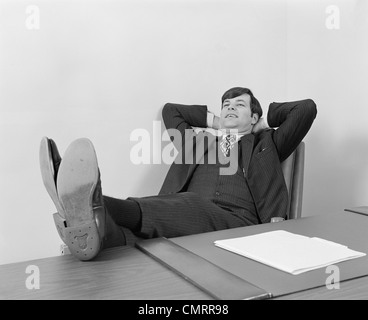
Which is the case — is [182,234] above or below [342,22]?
below

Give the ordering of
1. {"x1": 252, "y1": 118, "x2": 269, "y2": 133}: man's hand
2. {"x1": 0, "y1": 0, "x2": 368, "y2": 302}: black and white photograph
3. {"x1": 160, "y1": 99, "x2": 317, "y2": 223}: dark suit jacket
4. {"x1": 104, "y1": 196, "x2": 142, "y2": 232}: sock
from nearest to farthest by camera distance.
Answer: {"x1": 0, "y1": 0, "x2": 368, "y2": 302}: black and white photograph < {"x1": 104, "y1": 196, "x2": 142, "y2": 232}: sock < {"x1": 160, "y1": 99, "x2": 317, "y2": 223}: dark suit jacket < {"x1": 252, "y1": 118, "x2": 269, "y2": 133}: man's hand

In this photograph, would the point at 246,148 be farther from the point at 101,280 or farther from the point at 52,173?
the point at 101,280

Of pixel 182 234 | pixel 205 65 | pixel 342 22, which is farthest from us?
pixel 205 65

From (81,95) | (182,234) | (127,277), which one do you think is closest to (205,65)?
(81,95)

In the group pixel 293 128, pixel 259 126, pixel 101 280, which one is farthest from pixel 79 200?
pixel 259 126

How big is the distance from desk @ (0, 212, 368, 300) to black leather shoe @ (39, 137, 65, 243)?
10 centimetres

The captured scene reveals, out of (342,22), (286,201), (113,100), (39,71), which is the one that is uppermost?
(342,22)

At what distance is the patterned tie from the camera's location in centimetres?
202

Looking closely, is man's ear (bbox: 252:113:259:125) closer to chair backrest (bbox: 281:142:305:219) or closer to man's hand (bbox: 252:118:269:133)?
man's hand (bbox: 252:118:269:133)

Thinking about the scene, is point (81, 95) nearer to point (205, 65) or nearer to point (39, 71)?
point (39, 71)

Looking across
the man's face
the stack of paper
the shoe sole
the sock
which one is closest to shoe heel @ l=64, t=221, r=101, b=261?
the shoe sole
